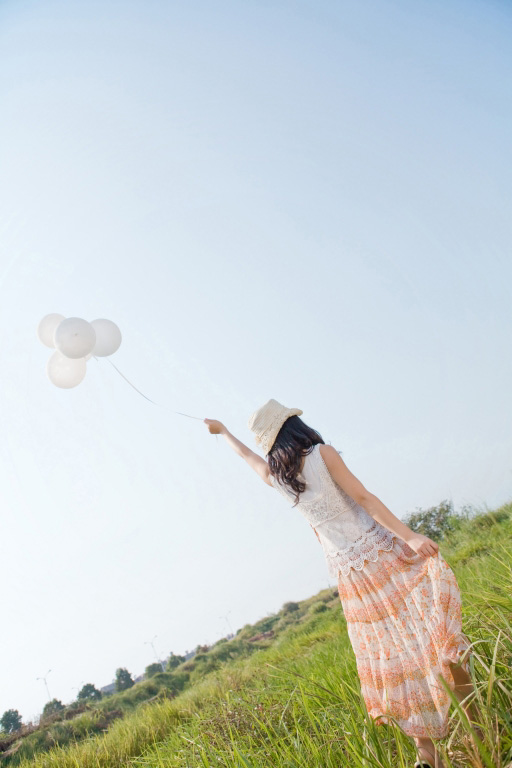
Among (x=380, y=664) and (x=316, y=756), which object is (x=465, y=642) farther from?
(x=316, y=756)

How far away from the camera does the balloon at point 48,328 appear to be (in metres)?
4.77

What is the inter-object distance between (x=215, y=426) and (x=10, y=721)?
10.1 m

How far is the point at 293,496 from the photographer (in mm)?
2863

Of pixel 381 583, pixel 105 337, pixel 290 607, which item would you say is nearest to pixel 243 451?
pixel 381 583

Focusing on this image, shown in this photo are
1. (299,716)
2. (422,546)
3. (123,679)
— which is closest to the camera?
(422,546)

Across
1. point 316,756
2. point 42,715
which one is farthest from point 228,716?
point 42,715

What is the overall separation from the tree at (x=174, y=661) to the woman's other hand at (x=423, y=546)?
51.4 ft

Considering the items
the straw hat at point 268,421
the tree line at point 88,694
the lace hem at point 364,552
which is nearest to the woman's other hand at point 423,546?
the lace hem at point 364,552

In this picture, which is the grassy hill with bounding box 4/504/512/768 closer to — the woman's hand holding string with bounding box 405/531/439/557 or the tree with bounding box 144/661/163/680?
the woman's hand holding string with bounding box 405/531/439/557

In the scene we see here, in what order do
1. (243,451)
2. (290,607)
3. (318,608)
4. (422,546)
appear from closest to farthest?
(422,546)
(243,451)
(318,608)
(290,607)

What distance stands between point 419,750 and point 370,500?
1.06 metres

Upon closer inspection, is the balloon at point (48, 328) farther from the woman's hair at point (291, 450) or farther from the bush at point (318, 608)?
the bush at point (318, 608)

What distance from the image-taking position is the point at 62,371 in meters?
4.72

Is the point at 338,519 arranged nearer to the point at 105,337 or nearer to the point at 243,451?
the point at 243,451
